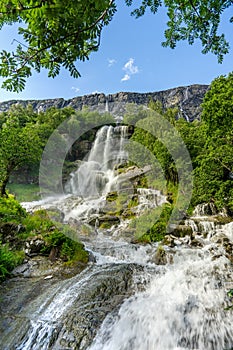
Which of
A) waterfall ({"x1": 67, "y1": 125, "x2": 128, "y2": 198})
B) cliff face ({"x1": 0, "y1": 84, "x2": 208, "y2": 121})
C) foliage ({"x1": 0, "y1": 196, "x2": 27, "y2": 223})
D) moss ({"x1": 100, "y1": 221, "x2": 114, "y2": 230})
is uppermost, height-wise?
cliff face ({"x1": 0, "y1": 84, "x2": 208, "y2": 121})

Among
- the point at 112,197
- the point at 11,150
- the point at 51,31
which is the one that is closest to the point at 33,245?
the point at 11,150

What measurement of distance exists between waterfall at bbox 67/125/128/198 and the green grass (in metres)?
3.47

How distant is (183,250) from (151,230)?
116 inches

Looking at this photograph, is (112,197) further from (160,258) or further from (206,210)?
(160,258)

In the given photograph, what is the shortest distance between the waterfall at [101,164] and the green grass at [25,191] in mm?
3465

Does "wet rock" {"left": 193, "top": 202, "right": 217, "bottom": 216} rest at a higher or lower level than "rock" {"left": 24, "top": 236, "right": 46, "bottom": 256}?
higher

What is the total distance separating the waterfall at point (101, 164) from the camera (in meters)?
20.4

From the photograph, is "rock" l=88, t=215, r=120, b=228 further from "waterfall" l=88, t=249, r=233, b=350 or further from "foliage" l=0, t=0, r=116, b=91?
"foliage" l=0, t=0, r=116, b=91

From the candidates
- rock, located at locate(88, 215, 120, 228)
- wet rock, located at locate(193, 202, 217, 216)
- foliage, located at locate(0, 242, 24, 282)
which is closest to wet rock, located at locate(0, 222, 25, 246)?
foliage, located at locate(0, 242, 24, 282)

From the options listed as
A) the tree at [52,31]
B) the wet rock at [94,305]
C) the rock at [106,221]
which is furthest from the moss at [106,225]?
the tree at [52,31]

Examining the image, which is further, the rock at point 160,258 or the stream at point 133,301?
the rock at point 160,258

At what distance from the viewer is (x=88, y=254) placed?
329 inches

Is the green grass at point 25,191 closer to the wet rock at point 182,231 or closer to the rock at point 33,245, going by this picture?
the rock at point 33,245

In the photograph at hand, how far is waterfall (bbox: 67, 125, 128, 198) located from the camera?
2045 cm
